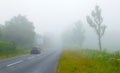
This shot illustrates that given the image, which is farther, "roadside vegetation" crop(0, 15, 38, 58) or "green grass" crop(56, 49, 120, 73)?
"roadside vegetation" crop(0, 15, 38, 58)

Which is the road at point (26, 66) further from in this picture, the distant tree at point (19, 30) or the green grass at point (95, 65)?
the distant tree at point (19, 30)

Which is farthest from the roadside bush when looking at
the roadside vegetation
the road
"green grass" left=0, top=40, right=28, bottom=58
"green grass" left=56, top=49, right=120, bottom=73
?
"green grass" left=56, top=49, right=120, bottom=73

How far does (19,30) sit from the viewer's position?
219 ft

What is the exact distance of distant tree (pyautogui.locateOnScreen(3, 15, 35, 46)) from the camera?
212ft

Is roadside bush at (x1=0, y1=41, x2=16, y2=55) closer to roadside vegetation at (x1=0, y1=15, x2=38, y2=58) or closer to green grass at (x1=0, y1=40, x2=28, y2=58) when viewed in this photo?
green grass at (x1=0, y1=40, x2=28, y2=58)

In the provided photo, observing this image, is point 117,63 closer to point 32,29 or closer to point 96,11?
point 96,11

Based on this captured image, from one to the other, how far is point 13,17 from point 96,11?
30847mm

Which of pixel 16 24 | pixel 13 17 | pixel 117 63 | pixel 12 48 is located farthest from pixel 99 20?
pixel 117 63

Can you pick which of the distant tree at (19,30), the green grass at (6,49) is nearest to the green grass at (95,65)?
Answer: the green grass at (6,49)

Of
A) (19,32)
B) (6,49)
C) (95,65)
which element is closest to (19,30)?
(19,32)

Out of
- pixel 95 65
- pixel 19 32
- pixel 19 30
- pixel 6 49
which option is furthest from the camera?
pixel 19 30

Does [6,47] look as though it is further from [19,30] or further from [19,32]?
[19,30]

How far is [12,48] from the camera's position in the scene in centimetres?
5050

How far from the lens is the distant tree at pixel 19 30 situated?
212 ft
